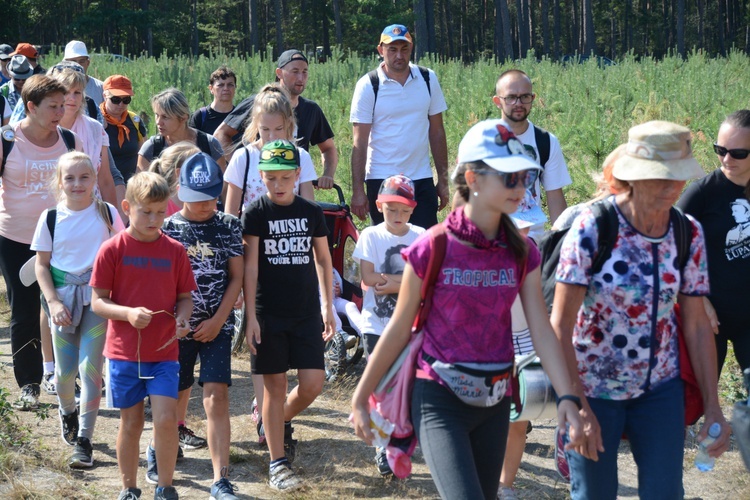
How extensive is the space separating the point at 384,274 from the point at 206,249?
1020 millimetres

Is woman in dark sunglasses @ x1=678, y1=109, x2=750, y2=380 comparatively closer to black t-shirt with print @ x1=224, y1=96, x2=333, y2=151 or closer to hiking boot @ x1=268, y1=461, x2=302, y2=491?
hiking boot @ x1=268, y1=461, x2=302, y2=491

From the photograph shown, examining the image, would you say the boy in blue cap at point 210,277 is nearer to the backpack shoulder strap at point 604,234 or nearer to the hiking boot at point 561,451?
the hiking boot at point 561,451

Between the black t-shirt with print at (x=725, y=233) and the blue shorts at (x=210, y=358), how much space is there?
251 cm

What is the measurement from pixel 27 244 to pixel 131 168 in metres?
2.29

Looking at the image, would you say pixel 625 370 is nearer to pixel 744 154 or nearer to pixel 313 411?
pixel 744 154

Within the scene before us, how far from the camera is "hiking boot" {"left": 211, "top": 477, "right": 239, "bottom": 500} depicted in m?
4.68

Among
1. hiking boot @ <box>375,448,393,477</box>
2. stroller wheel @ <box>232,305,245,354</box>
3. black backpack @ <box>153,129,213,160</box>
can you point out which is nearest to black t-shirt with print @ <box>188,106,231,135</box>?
black backpack @ <box>153,129,213,160</box>

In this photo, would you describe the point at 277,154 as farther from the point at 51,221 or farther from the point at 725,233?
the point at 725,233

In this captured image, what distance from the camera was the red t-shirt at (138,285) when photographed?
15.0 ft

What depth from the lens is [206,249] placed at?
4.93m

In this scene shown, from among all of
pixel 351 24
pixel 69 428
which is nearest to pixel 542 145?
pixel 69 428

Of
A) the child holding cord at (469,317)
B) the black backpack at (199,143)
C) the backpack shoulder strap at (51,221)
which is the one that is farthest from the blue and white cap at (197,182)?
the child holding cord at (469,317)

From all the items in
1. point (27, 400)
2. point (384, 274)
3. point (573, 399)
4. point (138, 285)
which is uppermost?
point (138, 285)

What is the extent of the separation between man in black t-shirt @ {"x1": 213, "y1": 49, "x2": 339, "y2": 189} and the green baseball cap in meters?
2.21
